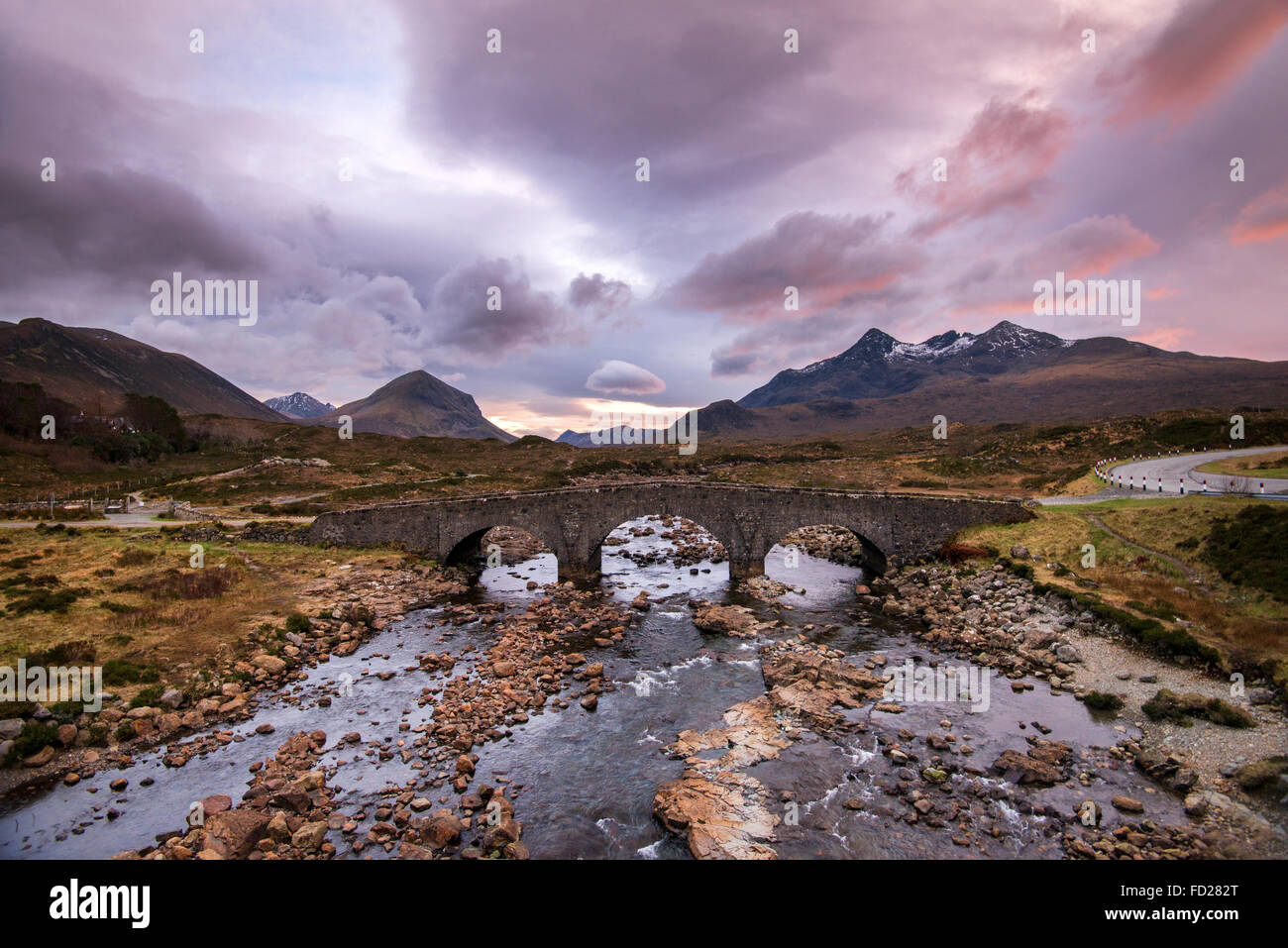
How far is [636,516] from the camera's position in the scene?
144 ft

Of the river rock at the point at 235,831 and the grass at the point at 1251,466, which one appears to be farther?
the grass at the point at 1251,466

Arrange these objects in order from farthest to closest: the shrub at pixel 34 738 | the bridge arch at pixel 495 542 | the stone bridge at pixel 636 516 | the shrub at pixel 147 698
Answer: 1. the bridge arch at pixel 495 542
2. the stone bridge at pixel 636 516
3. the shrub at pixel 147 698
4. the shrub at pixel 34 738

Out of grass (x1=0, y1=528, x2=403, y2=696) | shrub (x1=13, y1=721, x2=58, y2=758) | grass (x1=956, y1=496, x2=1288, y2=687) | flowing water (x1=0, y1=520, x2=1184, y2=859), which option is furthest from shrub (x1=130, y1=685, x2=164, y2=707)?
grass (x1=956, y1=496, x2=1288, y2=687)

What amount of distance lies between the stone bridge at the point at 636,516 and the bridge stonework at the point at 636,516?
7cm

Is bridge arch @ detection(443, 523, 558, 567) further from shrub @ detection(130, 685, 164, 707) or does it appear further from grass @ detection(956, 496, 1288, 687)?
grass @ detection(956, 496, 1288, 687)

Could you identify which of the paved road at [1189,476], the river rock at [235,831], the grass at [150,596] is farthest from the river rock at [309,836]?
the paved road at [1189,476]

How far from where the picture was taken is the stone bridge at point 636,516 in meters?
41.8

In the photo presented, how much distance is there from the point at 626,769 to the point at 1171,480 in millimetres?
44158

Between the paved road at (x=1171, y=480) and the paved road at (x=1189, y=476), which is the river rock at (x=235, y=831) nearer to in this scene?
the paved road at (x=1171, y=480)

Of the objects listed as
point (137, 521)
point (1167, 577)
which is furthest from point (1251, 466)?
point (137, 521)

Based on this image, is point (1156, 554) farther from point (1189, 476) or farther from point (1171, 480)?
point (1189, 476)

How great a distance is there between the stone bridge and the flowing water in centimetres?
1390

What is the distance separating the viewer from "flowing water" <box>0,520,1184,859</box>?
50.0 feet
